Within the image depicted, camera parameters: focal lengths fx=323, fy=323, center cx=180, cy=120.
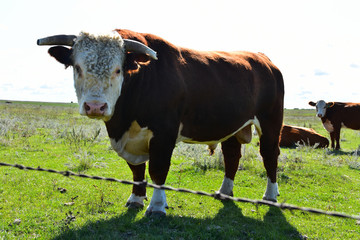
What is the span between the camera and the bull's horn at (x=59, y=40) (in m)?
3.88

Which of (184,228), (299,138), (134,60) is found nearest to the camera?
(134,60)

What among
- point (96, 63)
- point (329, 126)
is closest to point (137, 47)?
point (96, 63)

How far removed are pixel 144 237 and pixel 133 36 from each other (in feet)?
8.64

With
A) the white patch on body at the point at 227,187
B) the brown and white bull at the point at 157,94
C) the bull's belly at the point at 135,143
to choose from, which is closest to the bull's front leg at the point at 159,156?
the brown and white bull at the point at 157,94

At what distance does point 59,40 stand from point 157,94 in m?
1.37

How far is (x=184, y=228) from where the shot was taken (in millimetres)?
4234

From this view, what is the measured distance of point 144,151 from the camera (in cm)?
463

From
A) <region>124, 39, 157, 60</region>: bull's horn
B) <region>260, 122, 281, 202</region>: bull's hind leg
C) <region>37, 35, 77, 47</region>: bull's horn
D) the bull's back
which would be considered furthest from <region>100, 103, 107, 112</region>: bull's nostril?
<region>260, 122, 281, 202</region>: bull's hind leg

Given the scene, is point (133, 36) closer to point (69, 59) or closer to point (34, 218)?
point (69, 59)

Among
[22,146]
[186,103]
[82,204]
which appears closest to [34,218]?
[82,204]

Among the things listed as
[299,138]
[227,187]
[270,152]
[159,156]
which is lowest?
[299,138]

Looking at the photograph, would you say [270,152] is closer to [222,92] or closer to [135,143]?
[222,92]

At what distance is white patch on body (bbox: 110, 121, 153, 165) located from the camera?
4.34m

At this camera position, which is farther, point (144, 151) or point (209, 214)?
point (209, 214)
